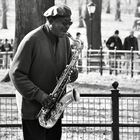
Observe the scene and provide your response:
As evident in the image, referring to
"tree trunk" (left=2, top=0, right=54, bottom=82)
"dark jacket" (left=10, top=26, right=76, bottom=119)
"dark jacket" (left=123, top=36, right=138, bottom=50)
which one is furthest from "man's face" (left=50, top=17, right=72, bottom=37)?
"dark jacket" (left=123, top=36, right=138, bottom=50)

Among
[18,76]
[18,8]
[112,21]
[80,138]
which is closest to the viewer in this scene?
[18,76]

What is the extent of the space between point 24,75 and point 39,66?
0.20 metres

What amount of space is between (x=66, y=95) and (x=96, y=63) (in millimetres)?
17905

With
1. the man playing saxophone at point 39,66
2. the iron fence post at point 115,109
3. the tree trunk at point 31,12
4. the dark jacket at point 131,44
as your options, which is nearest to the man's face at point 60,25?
the man playing saxophone at point 39,66

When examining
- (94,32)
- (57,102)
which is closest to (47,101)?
(57,102)

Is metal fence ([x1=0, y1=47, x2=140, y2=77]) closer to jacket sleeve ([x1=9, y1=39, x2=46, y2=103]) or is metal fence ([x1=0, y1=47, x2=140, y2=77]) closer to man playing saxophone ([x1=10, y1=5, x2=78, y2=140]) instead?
man playing saxophone ([x1=10, y1=5, x2=78, y2=140])

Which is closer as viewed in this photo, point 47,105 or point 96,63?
point 47,105

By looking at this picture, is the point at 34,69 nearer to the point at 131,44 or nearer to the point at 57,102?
the point at 57,102

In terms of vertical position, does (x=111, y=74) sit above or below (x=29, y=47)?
below

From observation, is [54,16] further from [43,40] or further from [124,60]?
[124,60]

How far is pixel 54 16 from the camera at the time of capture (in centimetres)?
595

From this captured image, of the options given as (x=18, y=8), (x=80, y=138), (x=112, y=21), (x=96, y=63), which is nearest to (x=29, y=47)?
(x=80, y=138)

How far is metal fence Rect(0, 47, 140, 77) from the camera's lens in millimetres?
22062

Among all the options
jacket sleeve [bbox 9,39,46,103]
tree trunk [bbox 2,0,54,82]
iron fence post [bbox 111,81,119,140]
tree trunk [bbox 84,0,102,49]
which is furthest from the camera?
tree trunk [bbox 84,0,102,49]
